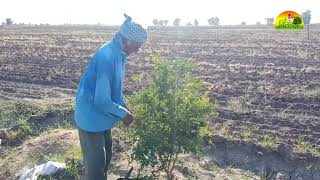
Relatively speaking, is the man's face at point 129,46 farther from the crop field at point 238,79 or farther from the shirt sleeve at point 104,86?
the crop field at point 238,79

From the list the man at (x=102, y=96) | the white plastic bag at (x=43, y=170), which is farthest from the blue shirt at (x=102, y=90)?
the white plastic bag at (x=43, y=170)

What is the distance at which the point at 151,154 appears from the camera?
5.13 meters

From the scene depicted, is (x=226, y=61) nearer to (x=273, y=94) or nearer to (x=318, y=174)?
(x=273, y=94)

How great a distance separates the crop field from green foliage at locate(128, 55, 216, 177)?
4.26 feet

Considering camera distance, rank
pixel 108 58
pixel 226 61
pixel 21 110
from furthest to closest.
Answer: pixel 226 61, pixel 21 110, pixel 108 58

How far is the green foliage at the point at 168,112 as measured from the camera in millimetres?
5086

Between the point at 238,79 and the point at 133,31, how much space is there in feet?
27.0

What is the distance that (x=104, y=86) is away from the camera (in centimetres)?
425

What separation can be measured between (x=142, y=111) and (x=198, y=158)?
6.07ft

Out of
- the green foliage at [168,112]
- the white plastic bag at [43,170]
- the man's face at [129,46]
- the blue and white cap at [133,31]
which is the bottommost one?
the white plastic bag at [43,170]

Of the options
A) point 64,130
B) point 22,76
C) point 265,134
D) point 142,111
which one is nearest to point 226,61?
point 22,76

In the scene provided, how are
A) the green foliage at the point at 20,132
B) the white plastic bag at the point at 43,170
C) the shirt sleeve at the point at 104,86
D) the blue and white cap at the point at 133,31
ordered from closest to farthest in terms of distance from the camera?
the shirt sleeve at the point at 104,86 → the blue and white cap at the point at 133,31 → the white plastic bag at the point at 43,170 → the green foliage at the point at 20,132

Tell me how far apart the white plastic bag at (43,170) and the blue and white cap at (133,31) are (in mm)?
2372

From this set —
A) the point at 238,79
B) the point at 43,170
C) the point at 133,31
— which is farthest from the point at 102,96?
the point at 238,79
